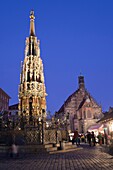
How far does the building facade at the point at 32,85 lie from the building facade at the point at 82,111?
29.6 m

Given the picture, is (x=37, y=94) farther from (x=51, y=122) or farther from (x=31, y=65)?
(x=51, y=122)

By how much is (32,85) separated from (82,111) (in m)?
34.1

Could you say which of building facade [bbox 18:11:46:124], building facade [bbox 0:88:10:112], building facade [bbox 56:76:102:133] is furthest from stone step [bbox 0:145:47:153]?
building facade [bbox 0:88:10:112]

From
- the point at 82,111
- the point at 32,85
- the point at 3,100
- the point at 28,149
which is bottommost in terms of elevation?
the point at 28,149

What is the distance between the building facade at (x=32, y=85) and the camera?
2667cm

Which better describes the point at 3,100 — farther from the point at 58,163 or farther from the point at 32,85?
the point at 58,163

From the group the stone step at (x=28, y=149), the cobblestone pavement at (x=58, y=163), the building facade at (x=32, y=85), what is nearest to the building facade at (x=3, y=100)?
the building facade at (x=32, y=85)

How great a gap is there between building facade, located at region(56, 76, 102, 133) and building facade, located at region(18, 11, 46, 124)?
2959 centimetres

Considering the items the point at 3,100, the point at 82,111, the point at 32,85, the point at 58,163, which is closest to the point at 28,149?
the point at 58,163

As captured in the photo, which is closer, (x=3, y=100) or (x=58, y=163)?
(x=58, y=163)

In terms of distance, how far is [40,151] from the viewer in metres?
16.3

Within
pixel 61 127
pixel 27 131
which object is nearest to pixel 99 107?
pixel 61 127

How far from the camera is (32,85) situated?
27.2 meters

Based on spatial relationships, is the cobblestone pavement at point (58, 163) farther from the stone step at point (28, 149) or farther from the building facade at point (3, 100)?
the building facade at point (3, 100)
